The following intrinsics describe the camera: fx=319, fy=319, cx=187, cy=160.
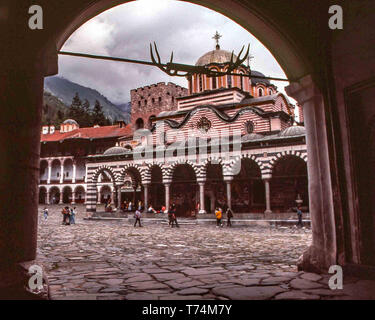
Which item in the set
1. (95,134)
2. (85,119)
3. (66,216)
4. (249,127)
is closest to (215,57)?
(249,127)

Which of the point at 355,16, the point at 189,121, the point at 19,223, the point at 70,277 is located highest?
the point at 189,121

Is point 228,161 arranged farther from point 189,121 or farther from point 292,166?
point 189,121

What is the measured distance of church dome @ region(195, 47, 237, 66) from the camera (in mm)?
31597

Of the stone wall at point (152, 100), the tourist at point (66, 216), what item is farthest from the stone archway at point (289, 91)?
the stone wall at point (152, 100)

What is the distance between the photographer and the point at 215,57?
31938mm

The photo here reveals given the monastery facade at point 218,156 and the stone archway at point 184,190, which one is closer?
the monastery facade at point 218,156

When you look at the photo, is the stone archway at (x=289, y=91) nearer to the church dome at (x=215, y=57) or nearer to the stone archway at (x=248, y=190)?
the stone archway at (x=248, y=190)

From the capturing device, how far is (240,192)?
82.0 ft

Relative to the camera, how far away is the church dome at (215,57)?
31.6 m

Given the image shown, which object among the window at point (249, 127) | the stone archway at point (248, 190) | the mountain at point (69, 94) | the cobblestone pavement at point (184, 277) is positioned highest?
the mountain at point (69, 94)

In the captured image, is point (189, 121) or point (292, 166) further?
point (189, 121)
